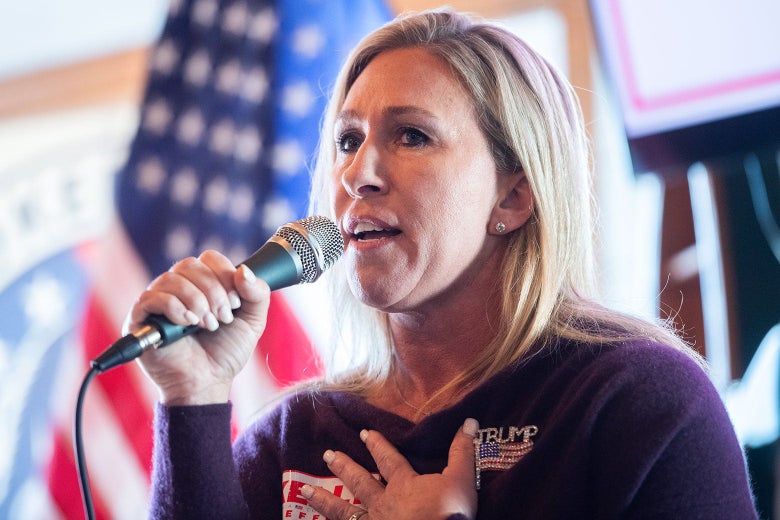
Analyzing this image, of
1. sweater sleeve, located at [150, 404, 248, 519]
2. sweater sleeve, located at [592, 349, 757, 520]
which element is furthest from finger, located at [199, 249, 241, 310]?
sweater sleeve, located at [592, 349, 757, 520]

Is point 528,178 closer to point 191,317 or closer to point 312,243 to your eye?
point 312,243

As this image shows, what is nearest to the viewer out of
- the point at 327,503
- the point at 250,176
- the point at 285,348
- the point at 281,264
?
the point at 281,264

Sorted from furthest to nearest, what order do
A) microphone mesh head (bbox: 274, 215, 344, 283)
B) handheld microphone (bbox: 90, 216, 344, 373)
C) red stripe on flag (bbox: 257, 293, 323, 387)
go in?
red stripe on flag (bbox: 257, 293, 323, 387) < microphone mesh head (bbox: 274, 215, 344, 283) < handheld microphone (bbox: 90, 216, 344, 373)

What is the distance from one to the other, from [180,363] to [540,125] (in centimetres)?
82

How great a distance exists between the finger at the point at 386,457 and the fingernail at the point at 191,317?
0.42 meters

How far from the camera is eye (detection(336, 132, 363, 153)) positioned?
159cm

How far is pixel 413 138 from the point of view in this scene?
1.50 metres

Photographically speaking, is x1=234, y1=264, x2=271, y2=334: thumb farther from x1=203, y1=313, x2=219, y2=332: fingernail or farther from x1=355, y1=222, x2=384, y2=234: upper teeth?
x1=355, y1=222, x2=384, y2=234: upper teeth

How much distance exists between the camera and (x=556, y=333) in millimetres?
1432

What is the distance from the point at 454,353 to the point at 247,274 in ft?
1.69

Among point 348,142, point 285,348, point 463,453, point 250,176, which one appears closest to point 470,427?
point 463,453

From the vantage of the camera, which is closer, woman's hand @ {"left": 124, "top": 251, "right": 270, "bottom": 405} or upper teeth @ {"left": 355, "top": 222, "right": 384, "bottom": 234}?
woman's hand @ {"left": 124, "top": 251, "right": 270, "bottom": 405}

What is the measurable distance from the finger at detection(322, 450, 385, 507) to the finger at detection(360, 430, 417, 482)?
0.03 metres

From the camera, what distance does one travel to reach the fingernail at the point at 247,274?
3.88ft
